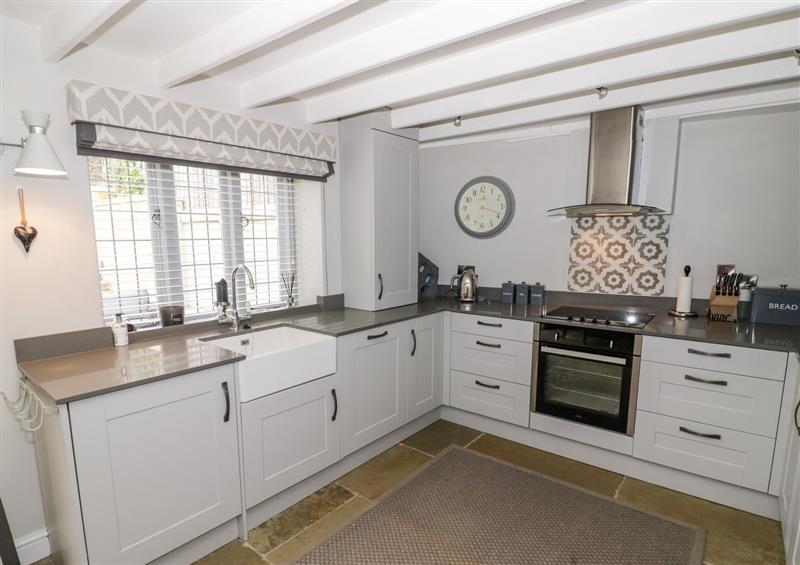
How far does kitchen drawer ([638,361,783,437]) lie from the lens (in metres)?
2.08

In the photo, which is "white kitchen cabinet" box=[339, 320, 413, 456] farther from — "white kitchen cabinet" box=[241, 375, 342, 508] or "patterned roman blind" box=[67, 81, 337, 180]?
"patterned roman blind" box=[67, 81, 337, 180]

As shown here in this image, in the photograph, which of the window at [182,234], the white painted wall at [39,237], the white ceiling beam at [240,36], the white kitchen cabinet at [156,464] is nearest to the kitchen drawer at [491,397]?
the window at [182,234]

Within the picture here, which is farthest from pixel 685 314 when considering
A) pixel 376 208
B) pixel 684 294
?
pixel 376 208

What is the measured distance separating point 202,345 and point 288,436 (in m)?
0.65

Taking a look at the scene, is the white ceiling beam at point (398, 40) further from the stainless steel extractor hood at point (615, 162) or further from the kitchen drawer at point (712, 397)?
the kitchen drawer at point (712, 397)

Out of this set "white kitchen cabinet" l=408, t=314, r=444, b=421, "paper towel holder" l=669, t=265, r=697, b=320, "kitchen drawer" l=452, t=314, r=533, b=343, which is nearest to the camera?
"paper towel holder" l=669, t=265, r=697, b=320

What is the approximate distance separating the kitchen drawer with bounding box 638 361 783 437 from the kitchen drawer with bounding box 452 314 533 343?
0.71 metres

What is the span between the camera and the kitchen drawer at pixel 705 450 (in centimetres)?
213

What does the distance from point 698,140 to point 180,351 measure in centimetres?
328

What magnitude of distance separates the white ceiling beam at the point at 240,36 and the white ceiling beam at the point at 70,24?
380 mm

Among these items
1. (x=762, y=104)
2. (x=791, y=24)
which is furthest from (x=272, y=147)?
(x=762, y=104)

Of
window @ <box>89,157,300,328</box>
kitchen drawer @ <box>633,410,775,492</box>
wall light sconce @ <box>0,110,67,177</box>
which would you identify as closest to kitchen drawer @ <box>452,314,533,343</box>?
kitchen drawer @ <box>633,410,775,492</box>

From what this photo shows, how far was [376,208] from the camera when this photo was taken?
301 cm

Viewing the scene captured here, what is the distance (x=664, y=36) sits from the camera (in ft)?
5.46
